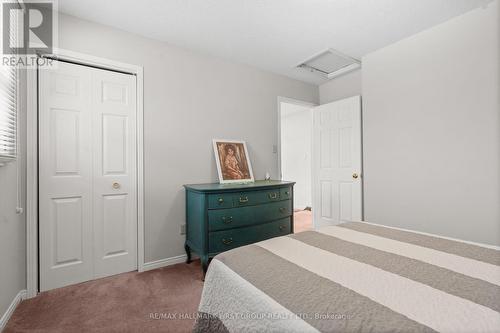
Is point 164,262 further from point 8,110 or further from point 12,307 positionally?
point 8,110

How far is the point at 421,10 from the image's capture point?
2.22 meters

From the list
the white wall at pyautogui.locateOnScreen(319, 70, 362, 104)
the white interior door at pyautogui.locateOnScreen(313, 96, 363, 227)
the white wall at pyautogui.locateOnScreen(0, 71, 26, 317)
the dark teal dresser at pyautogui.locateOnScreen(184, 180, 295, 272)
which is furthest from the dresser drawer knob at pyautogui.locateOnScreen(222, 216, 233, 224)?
the white wall at pyautogui.locateOnScreen(319, 70, 362, 104)

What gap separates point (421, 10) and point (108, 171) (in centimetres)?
333

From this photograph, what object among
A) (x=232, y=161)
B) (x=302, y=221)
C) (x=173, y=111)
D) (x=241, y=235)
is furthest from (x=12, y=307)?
(x=302, y=221)

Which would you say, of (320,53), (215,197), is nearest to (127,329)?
(215,197)

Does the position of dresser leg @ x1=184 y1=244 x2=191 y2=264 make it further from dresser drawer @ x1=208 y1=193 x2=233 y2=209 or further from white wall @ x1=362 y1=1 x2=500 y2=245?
white wall @ x1=362 y1=1 x2=500 y2=245

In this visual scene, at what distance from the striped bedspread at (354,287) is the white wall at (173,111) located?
164 centimetres

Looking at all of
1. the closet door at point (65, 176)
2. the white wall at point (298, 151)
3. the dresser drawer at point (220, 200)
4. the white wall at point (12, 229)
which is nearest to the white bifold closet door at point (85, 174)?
the closet door at point (65, 176)

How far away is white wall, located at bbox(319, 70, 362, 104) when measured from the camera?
350 centimetres

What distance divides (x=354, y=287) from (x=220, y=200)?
1.65 m

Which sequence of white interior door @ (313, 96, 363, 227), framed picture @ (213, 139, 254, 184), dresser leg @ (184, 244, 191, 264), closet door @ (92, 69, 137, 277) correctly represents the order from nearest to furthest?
closet door @ (92, 69, 137, 277), dresser leg @ (184, 244, 191, 264), framed picture @ (213, 139, 254, 184), white interior door @ (313, 96, 363, 227)

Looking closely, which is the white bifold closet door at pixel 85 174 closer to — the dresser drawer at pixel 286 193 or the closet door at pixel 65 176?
the closet door at pixel 65 176

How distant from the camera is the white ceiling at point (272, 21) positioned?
2.10m

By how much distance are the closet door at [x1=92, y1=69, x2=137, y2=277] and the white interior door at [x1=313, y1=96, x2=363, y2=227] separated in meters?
2.67
